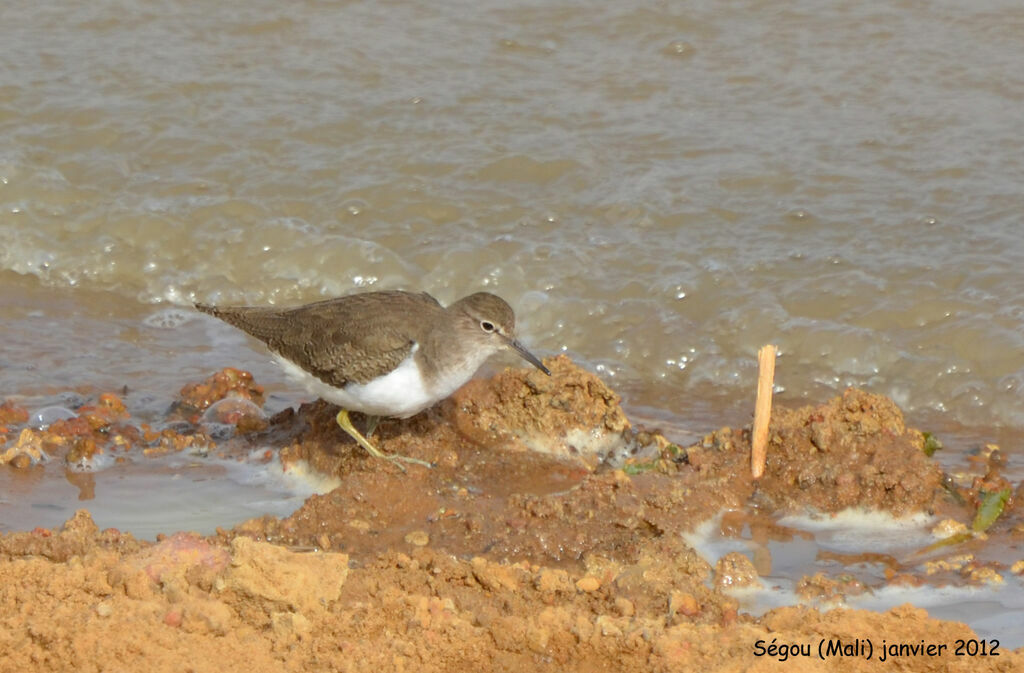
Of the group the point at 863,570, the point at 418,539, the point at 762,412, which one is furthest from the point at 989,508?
the point at 418,539

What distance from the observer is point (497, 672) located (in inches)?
137

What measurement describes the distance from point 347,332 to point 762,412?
5.35 ft

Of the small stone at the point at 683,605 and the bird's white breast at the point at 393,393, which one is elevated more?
the small stone at the point at 683,605

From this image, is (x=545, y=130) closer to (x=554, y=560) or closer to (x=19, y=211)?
(x=19, y=211)

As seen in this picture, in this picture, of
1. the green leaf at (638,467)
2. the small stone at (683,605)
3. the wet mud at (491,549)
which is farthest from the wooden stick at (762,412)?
the small stone at (683,605)

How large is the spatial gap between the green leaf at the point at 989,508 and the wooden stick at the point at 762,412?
2.55 ft

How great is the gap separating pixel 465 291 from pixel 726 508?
10.2 feet

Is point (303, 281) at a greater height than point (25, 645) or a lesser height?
lesser

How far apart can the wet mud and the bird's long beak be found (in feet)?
0.24

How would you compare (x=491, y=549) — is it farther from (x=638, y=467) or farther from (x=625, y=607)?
(x=638, y=467)

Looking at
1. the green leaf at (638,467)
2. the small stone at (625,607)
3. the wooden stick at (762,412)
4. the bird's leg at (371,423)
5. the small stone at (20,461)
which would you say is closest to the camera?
the small stone at (625,607)

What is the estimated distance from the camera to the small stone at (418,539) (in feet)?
14.4

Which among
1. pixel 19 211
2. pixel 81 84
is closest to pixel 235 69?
pixel 81 84

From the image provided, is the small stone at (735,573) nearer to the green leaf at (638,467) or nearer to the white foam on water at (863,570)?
the white foam on water at (863,570)
